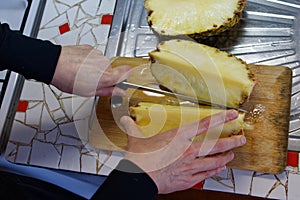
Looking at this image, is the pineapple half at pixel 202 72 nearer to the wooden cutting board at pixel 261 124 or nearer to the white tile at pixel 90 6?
the wooden cutting board at pixel 261 124

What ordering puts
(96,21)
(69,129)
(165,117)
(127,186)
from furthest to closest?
(96,21)
(69,129)
(165,117)
(127,186)

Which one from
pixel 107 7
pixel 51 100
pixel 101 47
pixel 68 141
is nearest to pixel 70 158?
pixel 68 141

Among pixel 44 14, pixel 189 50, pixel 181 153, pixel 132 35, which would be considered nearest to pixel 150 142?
pixel 181 153

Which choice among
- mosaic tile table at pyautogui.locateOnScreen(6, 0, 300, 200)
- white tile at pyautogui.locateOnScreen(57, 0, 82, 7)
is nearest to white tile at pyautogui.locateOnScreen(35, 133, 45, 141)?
mosaic tile table at pyautogui.locateOnScreen(6, 0, 300, 200)

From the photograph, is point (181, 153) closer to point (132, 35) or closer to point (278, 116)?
point (278, 116)

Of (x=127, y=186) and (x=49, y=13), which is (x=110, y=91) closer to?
(x=127, y=186)
